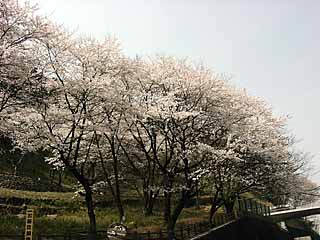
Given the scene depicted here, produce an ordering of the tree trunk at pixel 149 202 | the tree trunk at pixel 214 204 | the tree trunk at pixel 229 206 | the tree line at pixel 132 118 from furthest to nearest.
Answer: the tree trunk at pixel 229 206
the tree trunk at pixel 214 204
the tree trunk at pixel 149 202
the tree line at pixel 132 118

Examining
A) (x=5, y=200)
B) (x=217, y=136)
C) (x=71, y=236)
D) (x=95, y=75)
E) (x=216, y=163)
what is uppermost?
(x=95, y=75)

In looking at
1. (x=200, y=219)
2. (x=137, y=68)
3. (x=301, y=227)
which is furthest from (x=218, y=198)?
(x=301, y=227)

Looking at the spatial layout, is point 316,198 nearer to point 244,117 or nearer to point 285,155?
point 285,155

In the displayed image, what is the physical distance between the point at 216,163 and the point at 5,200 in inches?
500

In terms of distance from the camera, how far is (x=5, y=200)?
27375 millimetres

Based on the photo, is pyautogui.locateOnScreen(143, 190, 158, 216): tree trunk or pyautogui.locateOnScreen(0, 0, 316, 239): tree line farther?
pyautogui.locateOnScreen(143, 190, 158, 216): tree trunk

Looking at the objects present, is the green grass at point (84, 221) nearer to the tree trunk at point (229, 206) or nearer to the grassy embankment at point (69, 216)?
the grassy embankment at point (69, 216)

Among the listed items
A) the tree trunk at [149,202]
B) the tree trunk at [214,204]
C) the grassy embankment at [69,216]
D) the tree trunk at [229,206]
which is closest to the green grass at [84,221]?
the grassy embankment at [69,216]

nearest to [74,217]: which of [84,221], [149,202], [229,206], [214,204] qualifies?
[84,221]

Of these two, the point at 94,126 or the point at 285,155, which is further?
the point at 285,155

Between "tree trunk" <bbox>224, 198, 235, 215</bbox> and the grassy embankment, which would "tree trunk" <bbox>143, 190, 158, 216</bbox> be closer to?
the grassy embankment

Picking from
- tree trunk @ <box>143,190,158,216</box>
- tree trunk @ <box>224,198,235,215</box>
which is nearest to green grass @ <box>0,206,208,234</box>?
tree trunk @ <box>143,190,158,216</box>

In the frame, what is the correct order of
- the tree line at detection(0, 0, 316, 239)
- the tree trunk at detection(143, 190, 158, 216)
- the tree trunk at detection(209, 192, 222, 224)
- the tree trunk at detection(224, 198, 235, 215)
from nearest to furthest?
the tree line at detection(0, 0, 316, 239)
the tree trunk at detection(143, 190, 158, 216)
the tree trunk at detection(209, 192, 222, 224)
the tree trunk at detection(224, 198, 235, 215)

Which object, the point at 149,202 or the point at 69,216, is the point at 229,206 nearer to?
the point at 149,202
